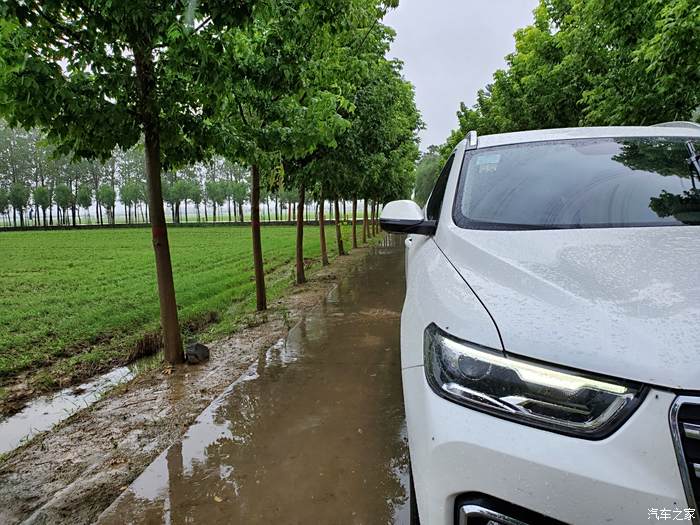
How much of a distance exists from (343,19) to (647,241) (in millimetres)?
4416

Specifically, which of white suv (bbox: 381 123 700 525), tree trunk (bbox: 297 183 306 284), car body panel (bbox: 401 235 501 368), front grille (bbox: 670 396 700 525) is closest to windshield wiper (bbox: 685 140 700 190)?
white suv (bbox: 381 123 700 525)

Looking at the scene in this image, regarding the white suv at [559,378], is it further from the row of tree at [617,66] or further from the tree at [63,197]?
the tree at [63,197]

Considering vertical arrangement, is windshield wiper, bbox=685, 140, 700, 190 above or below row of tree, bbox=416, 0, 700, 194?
below

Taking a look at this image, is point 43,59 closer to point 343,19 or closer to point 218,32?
point 218,32

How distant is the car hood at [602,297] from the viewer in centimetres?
124

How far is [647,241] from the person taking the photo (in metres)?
1.82

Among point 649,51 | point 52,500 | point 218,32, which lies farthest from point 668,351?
point 649,51

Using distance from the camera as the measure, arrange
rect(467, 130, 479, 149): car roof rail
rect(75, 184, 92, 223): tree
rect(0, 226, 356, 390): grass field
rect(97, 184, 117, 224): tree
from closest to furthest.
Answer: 1. rect(467, 130, 479, 149): car roof rail
2. rect(0, 226, 356, 390): grass field
3. rect(75, 184, 92, 223): tree
4. rect(97, 184, 117, 224): tree

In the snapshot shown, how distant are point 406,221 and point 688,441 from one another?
67.3 inches

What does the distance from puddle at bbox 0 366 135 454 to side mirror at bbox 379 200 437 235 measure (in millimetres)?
4043

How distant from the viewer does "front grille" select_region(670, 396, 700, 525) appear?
1.10m

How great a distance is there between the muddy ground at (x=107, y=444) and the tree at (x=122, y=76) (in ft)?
2.46

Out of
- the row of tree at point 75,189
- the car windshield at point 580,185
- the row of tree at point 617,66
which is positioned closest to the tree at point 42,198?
the row of tree at point 75,189

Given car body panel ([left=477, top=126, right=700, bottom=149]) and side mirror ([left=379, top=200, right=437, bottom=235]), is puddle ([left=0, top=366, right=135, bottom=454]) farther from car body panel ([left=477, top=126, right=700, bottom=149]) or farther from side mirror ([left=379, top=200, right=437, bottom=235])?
car body panel ([left=477, top=126, right=700, bottom=149])
